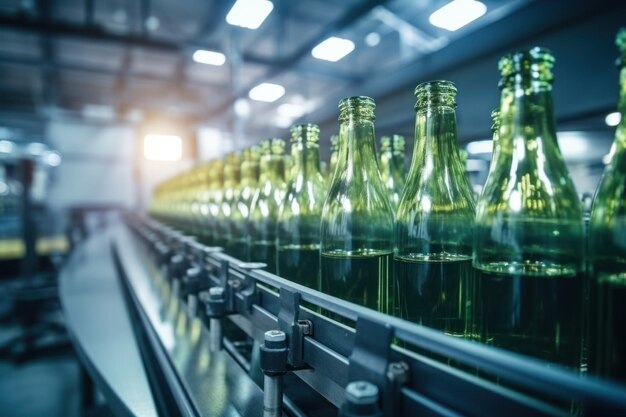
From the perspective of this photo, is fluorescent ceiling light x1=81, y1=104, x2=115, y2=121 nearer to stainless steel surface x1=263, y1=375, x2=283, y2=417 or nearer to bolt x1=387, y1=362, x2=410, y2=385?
stainless steel surface x1=263, y1=375, x2=283, y2=417

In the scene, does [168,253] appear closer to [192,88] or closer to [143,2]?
[143,2]

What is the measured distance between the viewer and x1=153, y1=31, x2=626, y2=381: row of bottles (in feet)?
1.12

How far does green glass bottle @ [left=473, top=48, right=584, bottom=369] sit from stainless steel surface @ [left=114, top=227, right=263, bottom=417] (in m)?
0.41

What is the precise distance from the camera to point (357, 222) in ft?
2.10

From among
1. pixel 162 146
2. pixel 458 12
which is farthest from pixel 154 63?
pixel 458 12

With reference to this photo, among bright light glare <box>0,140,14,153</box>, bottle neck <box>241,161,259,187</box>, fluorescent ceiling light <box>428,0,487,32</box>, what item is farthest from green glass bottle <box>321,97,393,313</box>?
bright light glare <box>0,140,14,153</box>

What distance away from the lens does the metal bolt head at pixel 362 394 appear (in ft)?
0.93

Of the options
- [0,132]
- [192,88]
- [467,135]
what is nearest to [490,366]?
[467,135]

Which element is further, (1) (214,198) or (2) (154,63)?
(2) (154,63)

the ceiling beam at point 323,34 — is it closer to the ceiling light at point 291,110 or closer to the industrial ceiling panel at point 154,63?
the industrial ceiling panel at point 154,63

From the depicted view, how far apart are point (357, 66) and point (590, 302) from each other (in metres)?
7.74

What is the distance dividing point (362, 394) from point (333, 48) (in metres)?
3.90

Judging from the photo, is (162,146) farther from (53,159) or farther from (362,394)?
(362,394)

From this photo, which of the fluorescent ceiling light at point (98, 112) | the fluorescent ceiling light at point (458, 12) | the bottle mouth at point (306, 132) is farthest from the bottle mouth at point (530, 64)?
the fluorescent ceiling light at point (98, 112)
